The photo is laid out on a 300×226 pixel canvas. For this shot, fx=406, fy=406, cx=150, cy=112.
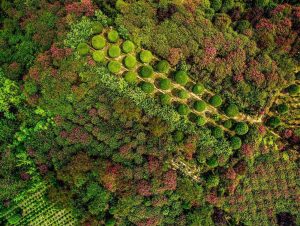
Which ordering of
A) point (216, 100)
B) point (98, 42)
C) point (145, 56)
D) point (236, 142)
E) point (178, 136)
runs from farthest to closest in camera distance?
point (236, 142) < point (216, 100) < point (178, 136) < point (145, 56) < point (98, 42)

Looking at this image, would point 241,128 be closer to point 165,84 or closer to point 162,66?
point 165,84

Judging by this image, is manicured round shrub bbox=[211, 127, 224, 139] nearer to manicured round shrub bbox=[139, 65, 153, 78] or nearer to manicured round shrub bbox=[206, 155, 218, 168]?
manicured round shrub bbox=[206, 155, 218, 168]

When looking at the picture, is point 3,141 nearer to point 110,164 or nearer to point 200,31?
point 110,164

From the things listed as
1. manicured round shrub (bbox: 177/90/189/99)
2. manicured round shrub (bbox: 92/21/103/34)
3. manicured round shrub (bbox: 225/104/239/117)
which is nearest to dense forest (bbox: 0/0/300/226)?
manicured round shrub (bbox: 225/104/239/117)

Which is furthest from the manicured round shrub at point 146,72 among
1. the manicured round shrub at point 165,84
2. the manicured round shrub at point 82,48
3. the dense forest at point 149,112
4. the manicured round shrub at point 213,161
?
the manicured round shrub at point 213,161

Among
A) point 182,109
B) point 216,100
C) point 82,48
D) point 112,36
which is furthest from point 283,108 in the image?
point 82,48

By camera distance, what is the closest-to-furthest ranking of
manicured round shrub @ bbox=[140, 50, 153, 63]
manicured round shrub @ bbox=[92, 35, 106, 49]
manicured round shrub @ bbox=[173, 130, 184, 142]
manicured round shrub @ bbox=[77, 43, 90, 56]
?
manicured round shrub @ bbox=[77, 43, 90, 56]
manicured round shrub @ bbox=[92, 35, 106, 49]
manicured round shrub @ bbox=[140, 50, 153, 63]
manicured round shrub @ bbox=[173, 130, 184, 142]

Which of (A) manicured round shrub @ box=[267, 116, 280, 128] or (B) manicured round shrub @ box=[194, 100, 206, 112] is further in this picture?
(A) manicured round shrub @ box=[267, 116, 280, 128]

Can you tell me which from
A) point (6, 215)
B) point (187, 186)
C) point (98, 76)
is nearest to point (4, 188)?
point (6, 215)
